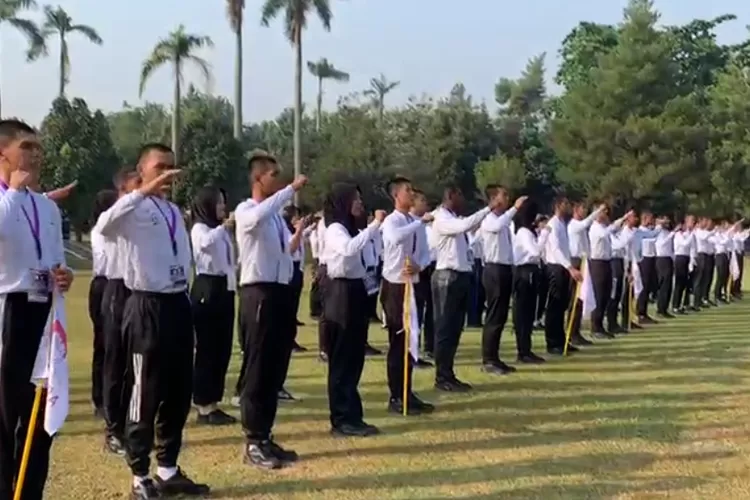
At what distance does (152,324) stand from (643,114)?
134 feet

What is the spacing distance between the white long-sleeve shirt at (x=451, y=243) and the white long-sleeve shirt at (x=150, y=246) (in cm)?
445

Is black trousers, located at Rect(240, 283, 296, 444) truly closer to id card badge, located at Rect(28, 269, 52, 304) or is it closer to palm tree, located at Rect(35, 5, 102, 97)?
id card badge, located at Rect(28, 269, 52, 304)

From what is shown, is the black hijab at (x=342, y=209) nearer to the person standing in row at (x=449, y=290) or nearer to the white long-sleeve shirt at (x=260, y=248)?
the white long-sleeve shirt at (x=260, y=248)

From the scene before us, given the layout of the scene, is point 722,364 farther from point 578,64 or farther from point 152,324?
point 578,64

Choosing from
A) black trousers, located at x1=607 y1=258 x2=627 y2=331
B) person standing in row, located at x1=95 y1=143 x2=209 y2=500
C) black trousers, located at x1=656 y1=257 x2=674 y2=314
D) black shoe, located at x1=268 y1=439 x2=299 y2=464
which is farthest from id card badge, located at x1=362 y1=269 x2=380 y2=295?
black trousers, located at x1=656 y1=257 x2=674 y2=314

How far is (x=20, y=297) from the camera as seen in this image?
5.62 meters

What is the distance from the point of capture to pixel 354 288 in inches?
330

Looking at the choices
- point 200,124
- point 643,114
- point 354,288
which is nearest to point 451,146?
point 643,114

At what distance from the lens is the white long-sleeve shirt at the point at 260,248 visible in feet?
24.0

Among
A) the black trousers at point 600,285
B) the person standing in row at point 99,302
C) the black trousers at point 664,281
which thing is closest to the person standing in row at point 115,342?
the person standing in row at point 99,302

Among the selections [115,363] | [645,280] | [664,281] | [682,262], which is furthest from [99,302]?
[682,262]

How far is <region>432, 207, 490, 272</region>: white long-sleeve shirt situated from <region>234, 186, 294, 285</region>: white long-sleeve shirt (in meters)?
3.20

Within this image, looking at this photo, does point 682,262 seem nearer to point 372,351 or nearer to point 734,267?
point 734,267

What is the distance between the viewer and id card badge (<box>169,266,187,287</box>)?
20.7ft
